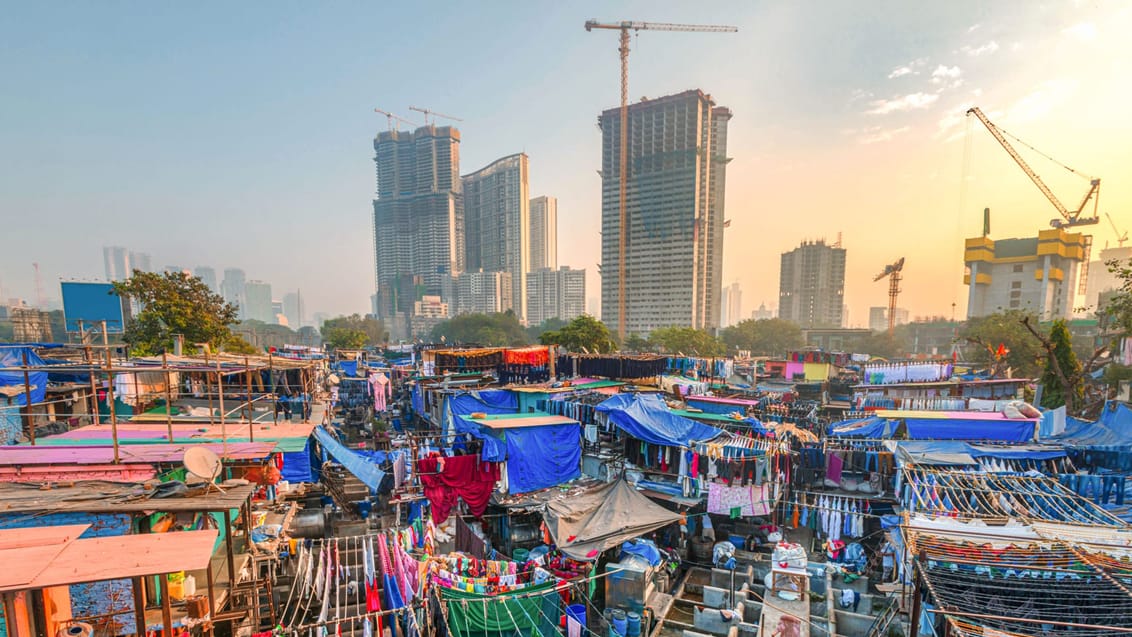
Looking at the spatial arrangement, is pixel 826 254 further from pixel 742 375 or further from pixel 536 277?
pixel 742 375

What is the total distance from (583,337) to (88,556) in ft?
143

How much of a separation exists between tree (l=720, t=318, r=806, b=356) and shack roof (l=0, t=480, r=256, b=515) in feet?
237

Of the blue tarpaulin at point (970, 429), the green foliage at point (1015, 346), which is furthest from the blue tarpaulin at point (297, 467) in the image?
the green foliage at point (1015, 346)

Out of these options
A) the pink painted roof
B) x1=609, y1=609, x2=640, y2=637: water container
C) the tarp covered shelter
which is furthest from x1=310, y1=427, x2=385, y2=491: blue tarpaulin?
x1=609, y1=609, x2=640, y2=637: water container

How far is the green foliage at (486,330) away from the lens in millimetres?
82438

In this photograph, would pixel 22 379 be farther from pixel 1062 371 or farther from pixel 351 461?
pixel 1062 371

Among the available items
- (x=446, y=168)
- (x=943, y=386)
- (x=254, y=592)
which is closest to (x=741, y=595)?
(x=254, y=592)

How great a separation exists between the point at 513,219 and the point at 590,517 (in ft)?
471

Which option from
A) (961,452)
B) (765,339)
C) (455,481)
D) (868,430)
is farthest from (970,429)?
(765,339)

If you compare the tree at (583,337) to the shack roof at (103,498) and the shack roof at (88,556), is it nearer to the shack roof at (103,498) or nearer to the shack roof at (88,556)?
the shack roof at (103,498)

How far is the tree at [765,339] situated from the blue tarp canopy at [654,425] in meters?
60.5

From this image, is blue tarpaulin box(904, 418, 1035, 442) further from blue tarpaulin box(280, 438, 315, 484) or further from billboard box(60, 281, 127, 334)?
billboard box(60, 281, 127, 334)

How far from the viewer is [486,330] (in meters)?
82.8

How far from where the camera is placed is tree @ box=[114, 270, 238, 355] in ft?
84.9
